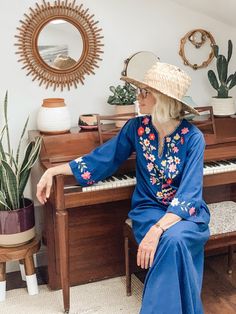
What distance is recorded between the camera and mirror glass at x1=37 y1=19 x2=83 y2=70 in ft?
9.58

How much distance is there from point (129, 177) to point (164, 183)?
0.87 feet

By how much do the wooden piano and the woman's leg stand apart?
0.38 metres

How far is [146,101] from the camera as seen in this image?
2.36 metres

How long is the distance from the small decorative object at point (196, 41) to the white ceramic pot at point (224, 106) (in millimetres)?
300

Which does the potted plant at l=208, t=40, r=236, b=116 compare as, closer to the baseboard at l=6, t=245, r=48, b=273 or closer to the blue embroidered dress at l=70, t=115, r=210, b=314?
the blue embroidered dress at l=70, t=115, r=210, b=314

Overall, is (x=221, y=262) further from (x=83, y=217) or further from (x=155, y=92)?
(x=155, y=92)

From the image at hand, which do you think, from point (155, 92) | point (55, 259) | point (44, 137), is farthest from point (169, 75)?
point (55, 259)

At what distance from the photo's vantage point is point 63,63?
9.77 feet

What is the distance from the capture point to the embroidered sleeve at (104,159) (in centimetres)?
246

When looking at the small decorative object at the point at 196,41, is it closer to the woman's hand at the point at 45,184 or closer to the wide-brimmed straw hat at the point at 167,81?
the wide-brimmed straw hat at the point at 167,81

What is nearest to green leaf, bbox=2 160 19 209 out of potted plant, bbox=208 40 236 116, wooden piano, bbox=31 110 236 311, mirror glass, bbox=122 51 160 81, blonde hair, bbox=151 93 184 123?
wooden piano, bbox=31 110 236 311

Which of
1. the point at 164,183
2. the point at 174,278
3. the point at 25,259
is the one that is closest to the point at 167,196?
the point at 164,183

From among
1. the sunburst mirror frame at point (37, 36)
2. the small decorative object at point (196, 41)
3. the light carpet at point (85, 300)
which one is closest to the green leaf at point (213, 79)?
the small decorative object at point (196, 41)

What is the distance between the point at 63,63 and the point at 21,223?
103 cm
